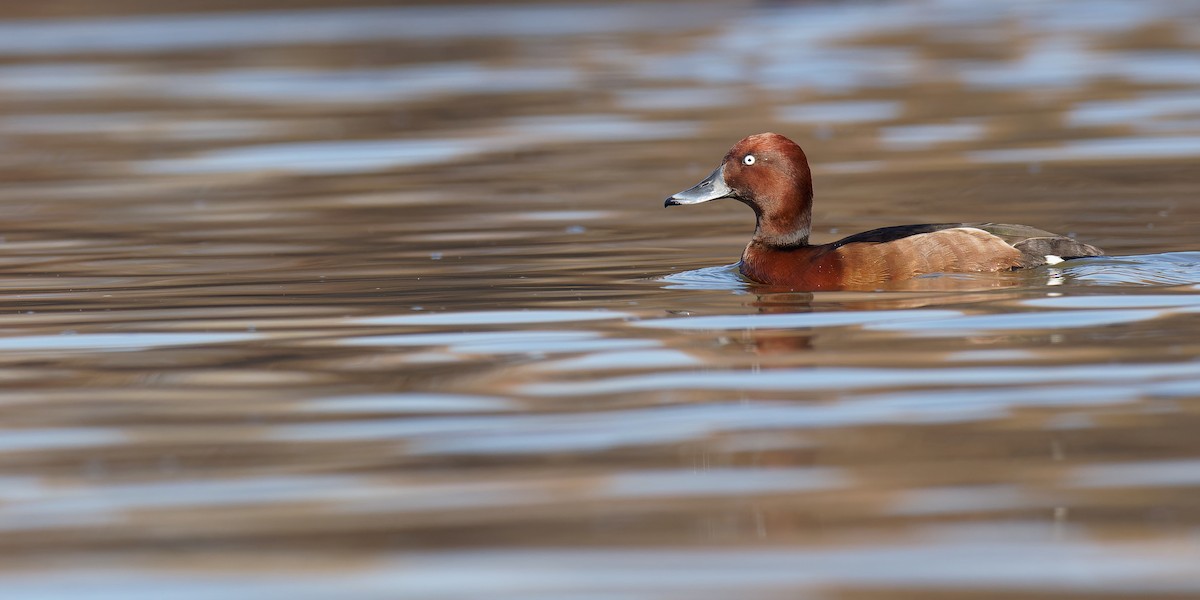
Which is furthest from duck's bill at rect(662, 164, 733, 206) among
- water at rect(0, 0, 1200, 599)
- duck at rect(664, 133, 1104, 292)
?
water at rect(0, 0, 1200, 599)

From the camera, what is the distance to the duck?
342 inches

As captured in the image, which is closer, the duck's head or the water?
the water

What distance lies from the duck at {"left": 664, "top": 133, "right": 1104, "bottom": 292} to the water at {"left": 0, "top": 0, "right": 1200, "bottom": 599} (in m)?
0.13

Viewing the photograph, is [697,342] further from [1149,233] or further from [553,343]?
[1149,233]

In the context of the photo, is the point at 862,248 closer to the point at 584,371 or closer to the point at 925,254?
the point at 925,254

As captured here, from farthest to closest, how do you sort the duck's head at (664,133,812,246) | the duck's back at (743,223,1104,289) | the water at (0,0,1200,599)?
the duck's head at (664,133,812,246) → the duck's back at (743,223,1104,289) → the water at (0,0,1200,599)

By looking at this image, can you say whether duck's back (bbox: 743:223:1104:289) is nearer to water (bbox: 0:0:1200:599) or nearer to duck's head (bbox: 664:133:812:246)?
water (bbox: 0:0:1200:599)

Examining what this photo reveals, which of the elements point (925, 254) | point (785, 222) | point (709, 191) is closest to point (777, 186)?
point (785, 222)

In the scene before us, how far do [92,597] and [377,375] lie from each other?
8.34 ft

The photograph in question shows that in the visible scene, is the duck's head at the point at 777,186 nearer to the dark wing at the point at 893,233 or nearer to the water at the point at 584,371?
the water at the point at 584,371

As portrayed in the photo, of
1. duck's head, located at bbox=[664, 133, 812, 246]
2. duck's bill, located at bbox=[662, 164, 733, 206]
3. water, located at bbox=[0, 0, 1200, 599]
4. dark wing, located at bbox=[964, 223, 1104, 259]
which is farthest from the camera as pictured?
duck's bill, located at bbox=[662, 164, 733, 206]

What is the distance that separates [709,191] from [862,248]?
1251mm

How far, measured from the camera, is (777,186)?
9.49m

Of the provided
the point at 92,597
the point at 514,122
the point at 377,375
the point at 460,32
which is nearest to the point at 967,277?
the point at 377,375
